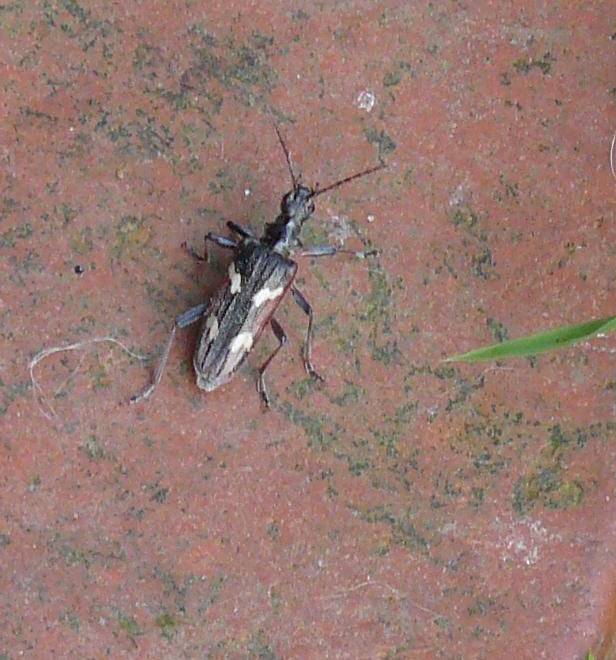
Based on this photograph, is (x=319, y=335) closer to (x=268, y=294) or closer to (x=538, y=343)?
(x=268, y=294)

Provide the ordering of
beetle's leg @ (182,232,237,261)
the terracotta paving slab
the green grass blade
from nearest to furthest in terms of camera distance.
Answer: the green grass blade → the terracotta paving slab → beetle's leg @ (182,232,237,261)

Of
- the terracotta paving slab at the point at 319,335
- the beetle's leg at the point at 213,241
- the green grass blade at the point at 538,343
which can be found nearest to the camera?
the green grass blade at the point at 538,343

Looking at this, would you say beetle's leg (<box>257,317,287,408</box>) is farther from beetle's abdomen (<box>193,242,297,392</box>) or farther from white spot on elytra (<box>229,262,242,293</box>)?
white spot on elytra (<box>229,262,242,293</box>)

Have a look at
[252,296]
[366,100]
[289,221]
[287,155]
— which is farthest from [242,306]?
[366,100]

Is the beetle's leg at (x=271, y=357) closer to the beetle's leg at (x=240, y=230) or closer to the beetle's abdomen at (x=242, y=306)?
the beetle's abdomen at (x=242, y=306)

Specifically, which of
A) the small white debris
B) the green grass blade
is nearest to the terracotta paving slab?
the small white debris

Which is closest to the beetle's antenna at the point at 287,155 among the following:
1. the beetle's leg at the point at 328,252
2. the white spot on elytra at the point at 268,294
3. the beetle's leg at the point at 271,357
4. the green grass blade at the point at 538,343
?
the beetle's leg at the point at 328,252

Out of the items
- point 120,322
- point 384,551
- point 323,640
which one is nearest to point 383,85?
point 120,322
